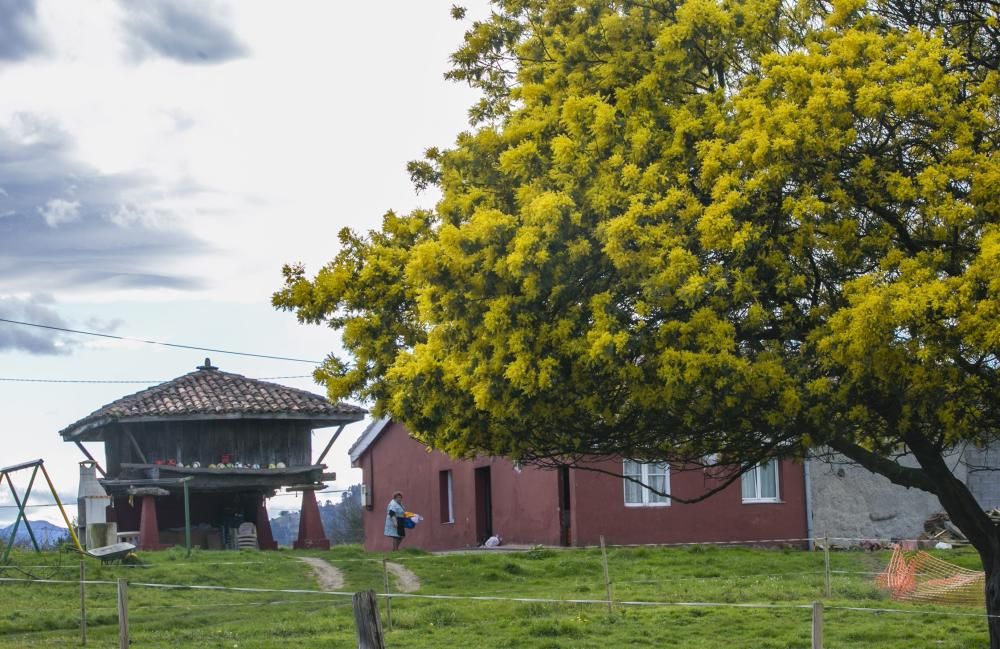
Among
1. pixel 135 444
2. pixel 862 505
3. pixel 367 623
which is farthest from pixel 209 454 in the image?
pixel 367 623

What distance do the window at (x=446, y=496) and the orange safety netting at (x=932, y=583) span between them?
16.1 metres

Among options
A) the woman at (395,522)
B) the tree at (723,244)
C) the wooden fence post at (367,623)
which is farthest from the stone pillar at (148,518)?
the wooden fence post at (367,623)

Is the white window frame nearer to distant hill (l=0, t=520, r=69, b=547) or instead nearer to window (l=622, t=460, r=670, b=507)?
window (l=622, t=460, r=670, b=507)

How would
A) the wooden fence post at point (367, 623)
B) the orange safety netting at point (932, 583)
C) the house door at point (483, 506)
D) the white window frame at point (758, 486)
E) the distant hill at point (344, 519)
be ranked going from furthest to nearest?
1. the distant hill at point (344, 519)
2. the house door at point (483, 506)
3. the white window frame at point (758, 486)
4. the orange safety netting at point (932, 583)
5. the wooden fence post at point (367, 623)

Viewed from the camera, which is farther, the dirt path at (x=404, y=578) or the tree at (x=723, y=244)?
the dirt path at (x=404, y=578)

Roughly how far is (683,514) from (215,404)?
38.7ft

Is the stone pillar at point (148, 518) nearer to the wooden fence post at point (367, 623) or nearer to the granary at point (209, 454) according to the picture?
the granary at point (209, 454)

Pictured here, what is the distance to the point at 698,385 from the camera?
39.7 ft

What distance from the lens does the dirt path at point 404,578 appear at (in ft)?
77.1

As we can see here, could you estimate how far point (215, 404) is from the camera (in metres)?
32.1

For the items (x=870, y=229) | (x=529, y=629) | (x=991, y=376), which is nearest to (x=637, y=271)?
(x=870, y=229)

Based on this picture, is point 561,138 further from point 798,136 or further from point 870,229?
point 870,229

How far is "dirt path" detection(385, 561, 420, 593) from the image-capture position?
23491mm

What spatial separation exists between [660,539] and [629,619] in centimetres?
1237
